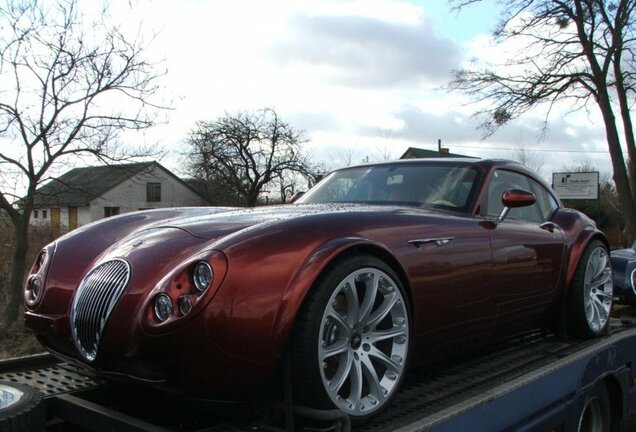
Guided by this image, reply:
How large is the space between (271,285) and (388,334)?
67 cm

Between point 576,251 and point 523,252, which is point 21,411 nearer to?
point 523,252

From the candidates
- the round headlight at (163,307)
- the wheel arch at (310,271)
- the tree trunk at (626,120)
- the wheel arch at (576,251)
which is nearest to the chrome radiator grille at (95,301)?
the round headlight at (163,307)

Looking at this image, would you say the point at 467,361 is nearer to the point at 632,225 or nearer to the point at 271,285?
the point at 271,285

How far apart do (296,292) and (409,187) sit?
1.65 m

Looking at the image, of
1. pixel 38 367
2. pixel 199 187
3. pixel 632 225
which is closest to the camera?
pixel 38 367

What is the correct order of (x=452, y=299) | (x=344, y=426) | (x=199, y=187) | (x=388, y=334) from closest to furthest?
(x=344, y=426) < (x=388, y=334) < (x=452, y=299) < (x=199, y=187)

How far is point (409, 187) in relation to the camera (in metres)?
3.68

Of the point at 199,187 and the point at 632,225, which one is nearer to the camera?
the point at 632,225

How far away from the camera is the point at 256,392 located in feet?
7.41

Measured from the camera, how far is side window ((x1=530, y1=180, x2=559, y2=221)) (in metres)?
4.40

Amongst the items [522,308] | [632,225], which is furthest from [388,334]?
[632,225]

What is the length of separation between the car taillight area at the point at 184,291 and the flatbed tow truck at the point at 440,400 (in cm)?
38

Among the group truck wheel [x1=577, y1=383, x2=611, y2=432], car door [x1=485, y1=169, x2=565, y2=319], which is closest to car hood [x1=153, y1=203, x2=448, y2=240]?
car door [x1=485, y1=169, x2=565, y2=319]

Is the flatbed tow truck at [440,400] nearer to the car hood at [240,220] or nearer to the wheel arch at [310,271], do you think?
the wheel arch at [310,271]
